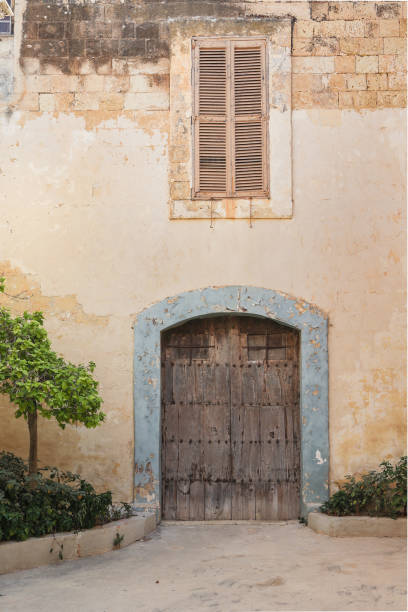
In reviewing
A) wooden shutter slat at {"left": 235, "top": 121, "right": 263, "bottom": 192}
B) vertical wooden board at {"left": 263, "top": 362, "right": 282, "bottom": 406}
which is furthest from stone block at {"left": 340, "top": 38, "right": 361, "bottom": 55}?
vertical wooden board at {"left": 263, "top": 362, "right": 282, "bottom": 406}

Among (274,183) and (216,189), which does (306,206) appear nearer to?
(274,183)

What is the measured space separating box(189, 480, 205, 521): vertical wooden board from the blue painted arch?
421 millimetres

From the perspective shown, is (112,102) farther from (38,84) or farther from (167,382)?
(167,382)

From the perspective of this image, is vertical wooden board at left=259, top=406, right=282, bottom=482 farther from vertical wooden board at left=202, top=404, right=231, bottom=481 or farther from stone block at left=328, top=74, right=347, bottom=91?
stone block at left=328, top=74, right=347, bottom=91

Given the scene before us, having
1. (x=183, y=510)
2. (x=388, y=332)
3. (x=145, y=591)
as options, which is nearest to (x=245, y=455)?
(x=183, y=510)

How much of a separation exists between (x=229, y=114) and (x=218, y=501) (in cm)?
411

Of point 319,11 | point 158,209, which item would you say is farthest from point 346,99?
point 158,209

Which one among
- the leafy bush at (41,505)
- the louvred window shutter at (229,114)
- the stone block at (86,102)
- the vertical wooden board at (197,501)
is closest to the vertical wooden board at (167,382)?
the vertical wooden board at (197,501)

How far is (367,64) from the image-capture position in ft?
24.8

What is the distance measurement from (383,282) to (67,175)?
3.50 meters

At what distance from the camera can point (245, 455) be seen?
7.49 metres

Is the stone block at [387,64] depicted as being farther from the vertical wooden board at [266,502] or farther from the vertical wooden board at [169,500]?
the vertical wooden board at [169,500]

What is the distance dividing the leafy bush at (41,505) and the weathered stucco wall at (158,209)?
69cm

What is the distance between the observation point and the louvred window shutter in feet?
24.7
